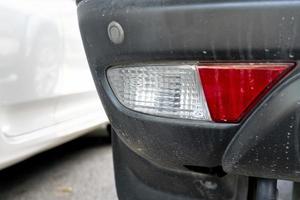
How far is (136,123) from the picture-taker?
1438 millimetres

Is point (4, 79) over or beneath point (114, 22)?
beneath

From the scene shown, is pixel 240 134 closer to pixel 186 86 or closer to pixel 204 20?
pixel 186 86

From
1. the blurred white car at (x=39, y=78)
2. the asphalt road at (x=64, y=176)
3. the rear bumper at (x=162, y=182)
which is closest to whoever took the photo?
the rear bumper at (x=162, y=182)

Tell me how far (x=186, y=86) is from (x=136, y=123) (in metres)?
0.20

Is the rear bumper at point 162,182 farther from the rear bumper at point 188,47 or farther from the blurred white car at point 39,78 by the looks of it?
the blurred white car at point 39,78

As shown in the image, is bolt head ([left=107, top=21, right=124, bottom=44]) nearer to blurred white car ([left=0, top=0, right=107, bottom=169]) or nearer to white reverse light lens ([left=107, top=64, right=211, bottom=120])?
white reverse light lens ([left=107, top=64, right=211, bottom=120])

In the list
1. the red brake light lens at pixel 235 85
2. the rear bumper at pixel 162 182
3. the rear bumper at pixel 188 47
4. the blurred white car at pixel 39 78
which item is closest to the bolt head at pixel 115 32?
the rear bumper at pixel 188 47

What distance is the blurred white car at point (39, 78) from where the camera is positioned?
2.35m

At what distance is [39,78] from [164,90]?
1364mm

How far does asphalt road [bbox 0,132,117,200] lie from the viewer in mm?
2953

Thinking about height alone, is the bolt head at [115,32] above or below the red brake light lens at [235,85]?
above

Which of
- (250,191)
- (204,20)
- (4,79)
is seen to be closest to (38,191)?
(4,79)

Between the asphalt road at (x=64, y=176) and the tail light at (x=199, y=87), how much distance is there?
159 centimetres

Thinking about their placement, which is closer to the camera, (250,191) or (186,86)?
(186,86)
